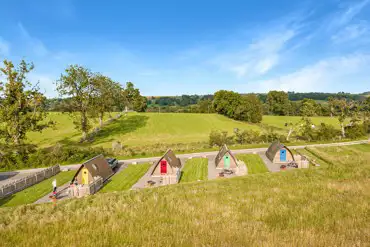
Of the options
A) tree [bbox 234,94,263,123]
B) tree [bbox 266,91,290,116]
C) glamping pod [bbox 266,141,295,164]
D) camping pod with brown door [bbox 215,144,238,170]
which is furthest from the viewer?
tree [bbox 266,91,290,116]

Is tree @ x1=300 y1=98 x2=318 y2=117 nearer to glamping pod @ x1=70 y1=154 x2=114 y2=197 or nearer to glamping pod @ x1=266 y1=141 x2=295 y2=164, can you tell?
glamping pod @ x1=266 y1=141 x2=295 y2=164

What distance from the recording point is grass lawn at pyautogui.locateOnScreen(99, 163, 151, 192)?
25.8 meters

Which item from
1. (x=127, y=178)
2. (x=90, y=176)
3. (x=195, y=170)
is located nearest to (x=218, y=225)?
(x=90, y=176)

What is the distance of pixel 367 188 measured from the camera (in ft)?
25.9

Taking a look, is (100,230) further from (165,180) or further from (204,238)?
(165,180)

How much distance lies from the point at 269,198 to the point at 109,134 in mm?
63947

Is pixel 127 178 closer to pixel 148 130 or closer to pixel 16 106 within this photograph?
pixel 16 106

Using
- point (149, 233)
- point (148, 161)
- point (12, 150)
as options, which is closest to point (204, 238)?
point (149, 233)

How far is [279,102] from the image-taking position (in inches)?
5123

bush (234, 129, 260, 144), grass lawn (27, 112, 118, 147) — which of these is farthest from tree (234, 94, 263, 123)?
grass lawn (27, 112, 118, 147)

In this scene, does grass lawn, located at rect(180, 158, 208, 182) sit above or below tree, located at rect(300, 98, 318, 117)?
below

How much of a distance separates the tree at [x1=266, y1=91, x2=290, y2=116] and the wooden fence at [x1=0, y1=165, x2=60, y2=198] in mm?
121175

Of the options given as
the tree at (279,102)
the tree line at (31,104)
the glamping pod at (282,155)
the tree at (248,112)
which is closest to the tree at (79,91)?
the tree line at (31,104)

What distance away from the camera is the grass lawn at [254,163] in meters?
31.7
